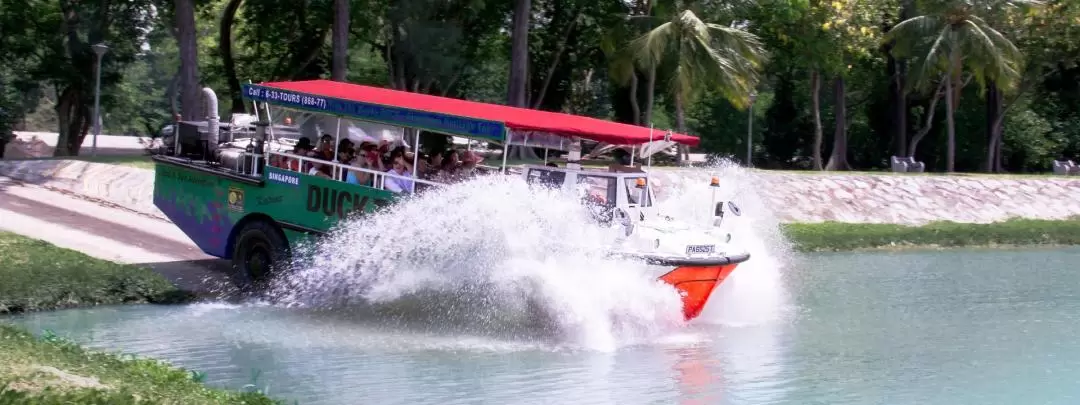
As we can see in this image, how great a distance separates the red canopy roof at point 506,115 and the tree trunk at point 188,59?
11.0 meters

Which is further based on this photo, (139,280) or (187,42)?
(187,42)

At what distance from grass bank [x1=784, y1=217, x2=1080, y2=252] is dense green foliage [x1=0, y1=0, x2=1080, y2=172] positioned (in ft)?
25.2

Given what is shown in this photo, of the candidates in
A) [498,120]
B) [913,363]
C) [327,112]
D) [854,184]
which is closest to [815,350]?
[913,363]

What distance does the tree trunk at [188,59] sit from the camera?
90.1 feet

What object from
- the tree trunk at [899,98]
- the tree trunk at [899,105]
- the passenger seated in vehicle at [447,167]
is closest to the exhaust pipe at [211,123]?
the passenger seated in vehicle at [447,167]

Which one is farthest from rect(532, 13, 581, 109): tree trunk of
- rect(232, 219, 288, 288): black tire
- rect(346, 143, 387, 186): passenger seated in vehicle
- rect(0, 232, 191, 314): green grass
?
rect(0, 232, 191, 314): green grass

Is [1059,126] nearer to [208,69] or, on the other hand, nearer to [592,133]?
[208,69]

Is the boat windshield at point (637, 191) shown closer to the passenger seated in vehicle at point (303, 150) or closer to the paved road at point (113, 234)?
the passenger seated in vehicle at point (303, 150)

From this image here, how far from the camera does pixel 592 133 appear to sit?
14648 mm

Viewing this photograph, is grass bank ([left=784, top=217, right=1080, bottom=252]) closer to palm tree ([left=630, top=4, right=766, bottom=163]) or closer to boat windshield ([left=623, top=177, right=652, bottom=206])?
palm tree ([left=630, top=4, right=766, bottom=163])

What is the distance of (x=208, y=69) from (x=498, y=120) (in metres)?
32.0

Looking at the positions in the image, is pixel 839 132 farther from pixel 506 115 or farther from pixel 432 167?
pixel 506 115

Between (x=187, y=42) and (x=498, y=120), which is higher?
(x=187, y=42)

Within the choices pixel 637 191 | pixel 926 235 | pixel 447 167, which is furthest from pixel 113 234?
pixel 926 235
